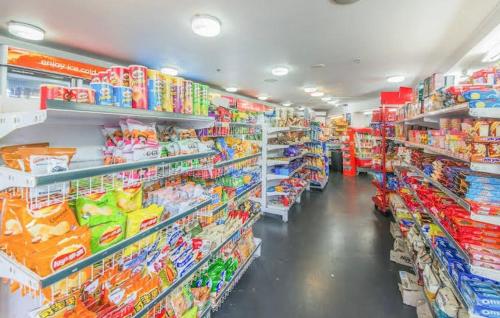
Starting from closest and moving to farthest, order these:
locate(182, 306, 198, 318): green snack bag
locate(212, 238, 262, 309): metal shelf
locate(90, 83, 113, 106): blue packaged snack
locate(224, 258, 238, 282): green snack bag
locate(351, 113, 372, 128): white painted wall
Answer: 1. locate(90, 83, 113, 106): blue packaged snack
2. locate(182, 306, 198, 318): green snack bag
3. locate(212, 238, 262, 309): metal shelf
4. locate(224, 258, 238, 282): green snack bag
5. locate(351, 113, 372, 128): white painted wall

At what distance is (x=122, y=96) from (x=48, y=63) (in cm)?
374

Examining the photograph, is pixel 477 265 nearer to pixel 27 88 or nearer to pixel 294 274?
pixel 294 274

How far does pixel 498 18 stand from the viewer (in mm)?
2715

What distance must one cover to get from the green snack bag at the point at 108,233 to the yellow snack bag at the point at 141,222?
1.4 inches

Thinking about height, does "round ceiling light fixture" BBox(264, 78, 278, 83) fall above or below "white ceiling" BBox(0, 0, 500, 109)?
above

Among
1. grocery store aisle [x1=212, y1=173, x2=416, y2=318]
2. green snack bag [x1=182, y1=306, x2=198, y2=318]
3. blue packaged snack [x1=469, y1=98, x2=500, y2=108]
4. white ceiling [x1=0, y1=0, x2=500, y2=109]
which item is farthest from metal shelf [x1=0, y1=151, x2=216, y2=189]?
white ceiling [x1=0, y1=0, x2=500, y2=109]

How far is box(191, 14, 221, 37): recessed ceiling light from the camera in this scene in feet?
9.51

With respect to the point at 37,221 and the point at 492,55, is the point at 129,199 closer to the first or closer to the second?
the point at 37,221

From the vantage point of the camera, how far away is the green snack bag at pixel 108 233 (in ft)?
3.49

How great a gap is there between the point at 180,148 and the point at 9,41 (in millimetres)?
4001

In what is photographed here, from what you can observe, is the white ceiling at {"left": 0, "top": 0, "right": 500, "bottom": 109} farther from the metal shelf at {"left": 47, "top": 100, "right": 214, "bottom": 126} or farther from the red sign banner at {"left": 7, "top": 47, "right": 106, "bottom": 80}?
the metal shelf at {"left": 47, "top": 100, "right": 214, "bottom": 126}

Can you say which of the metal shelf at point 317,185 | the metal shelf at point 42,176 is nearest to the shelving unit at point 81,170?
the metal shelf at point 42,176

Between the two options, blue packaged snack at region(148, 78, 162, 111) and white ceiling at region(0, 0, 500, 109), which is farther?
white ceiling at region(0, 0, 500, 109)

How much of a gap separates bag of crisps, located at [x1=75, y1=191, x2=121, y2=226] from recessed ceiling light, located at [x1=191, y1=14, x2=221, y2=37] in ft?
8.24
